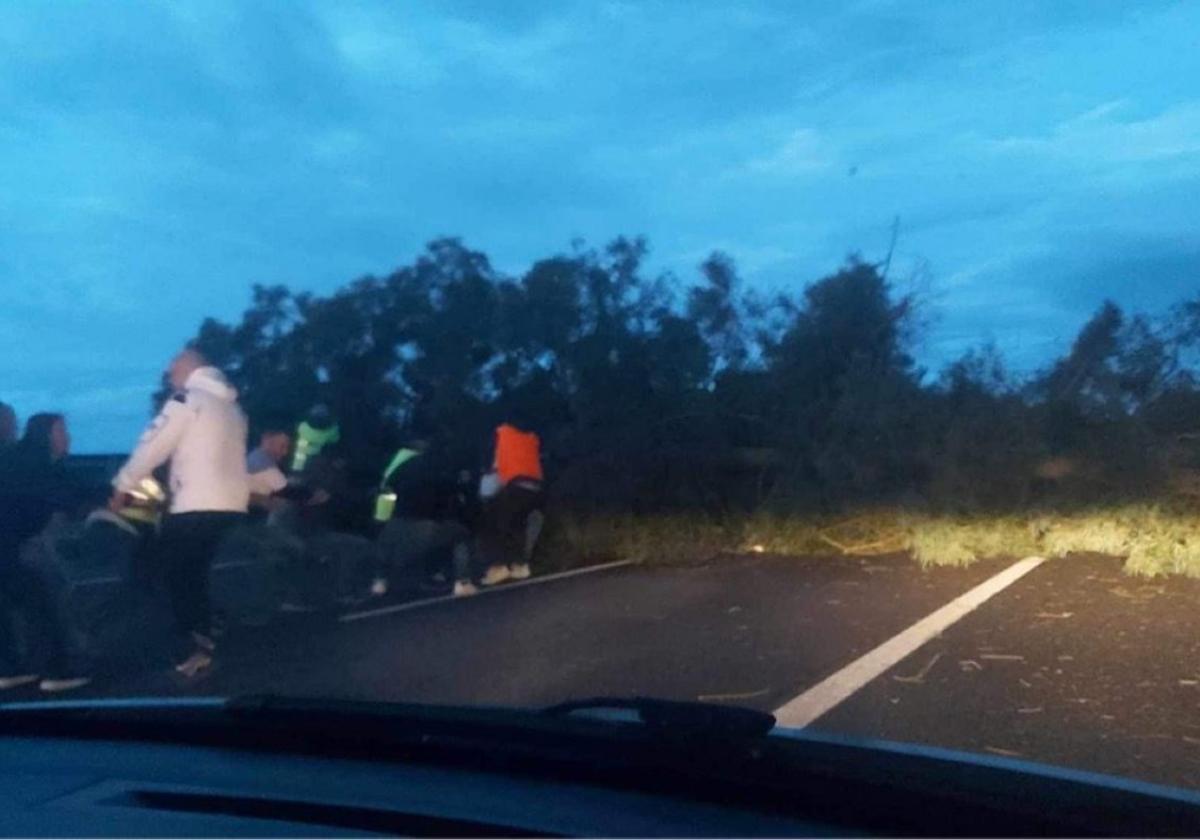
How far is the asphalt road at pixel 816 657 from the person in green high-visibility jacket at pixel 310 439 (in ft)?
5.96

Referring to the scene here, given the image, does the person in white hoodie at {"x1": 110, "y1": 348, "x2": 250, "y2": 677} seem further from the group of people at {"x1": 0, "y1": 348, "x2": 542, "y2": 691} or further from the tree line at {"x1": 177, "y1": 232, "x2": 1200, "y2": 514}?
the tree line at {"x1": 177, "y1": 232, "x2": 1200, "y2": 514}

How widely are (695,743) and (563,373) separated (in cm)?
2055

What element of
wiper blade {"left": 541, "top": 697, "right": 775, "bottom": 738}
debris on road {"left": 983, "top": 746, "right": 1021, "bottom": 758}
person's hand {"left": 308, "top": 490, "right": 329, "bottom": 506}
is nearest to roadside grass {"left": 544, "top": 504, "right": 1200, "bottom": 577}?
person's hand {"left": 308, "top": 490, "right": 329, "bottom": 506}

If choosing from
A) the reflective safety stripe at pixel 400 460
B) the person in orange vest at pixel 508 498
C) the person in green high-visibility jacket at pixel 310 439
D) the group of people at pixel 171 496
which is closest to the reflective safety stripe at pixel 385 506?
the reflective safety stripe at pixel 400 460

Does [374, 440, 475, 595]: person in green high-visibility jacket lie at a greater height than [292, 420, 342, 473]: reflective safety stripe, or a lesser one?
lesser

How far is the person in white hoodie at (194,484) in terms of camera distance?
30.9ft

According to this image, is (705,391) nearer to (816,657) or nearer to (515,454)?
(515,454)

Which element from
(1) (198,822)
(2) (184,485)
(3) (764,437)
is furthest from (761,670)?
(3) (764,437)

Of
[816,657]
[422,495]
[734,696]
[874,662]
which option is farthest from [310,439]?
[734,696]

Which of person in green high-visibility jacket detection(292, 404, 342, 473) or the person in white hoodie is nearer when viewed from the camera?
the person in white hoodie

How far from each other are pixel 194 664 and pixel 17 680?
1.05 meters

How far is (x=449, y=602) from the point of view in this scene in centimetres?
1305

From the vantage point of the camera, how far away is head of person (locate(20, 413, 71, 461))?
938 cm

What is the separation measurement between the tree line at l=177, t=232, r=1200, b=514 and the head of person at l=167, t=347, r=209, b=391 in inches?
148
